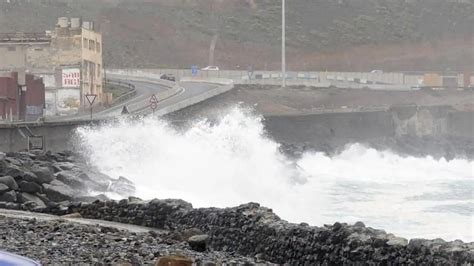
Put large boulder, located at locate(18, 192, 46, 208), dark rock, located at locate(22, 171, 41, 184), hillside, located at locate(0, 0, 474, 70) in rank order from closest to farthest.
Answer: large boulder, located at locate(18, 192, 46, 208) → dark rock, located at locate(22, 171, 41, 184) → hillside, located at locate(0, 0, 474, 70)

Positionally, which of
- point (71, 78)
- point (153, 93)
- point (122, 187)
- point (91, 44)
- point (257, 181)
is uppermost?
point (91, 44)

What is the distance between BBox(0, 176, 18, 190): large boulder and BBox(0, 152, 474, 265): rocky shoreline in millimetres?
404

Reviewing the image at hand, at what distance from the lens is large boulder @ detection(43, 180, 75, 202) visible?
22.8m

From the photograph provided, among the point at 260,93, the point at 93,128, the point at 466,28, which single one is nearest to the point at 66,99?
the point at 93,128

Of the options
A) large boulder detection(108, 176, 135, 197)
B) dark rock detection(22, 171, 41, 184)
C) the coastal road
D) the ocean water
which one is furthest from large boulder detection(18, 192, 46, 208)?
the coastal road

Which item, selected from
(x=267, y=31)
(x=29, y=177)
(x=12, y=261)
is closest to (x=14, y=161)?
(x=29, y=177)

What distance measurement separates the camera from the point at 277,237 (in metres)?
14.9

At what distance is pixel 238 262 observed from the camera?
14086 millimetres

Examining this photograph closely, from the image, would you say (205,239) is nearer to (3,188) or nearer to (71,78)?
(3,188)

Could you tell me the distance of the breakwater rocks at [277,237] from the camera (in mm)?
12211

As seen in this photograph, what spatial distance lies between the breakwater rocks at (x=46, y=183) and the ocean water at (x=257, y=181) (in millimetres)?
1430

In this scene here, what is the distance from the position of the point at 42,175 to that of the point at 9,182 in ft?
5.04

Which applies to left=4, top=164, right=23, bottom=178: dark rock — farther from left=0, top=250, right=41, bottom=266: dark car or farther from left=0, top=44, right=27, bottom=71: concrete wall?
left=0, top=44, right=27, bottom=71: concrete wall

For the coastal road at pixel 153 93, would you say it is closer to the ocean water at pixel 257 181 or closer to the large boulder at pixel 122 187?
the ocean water at pixel 257 181
